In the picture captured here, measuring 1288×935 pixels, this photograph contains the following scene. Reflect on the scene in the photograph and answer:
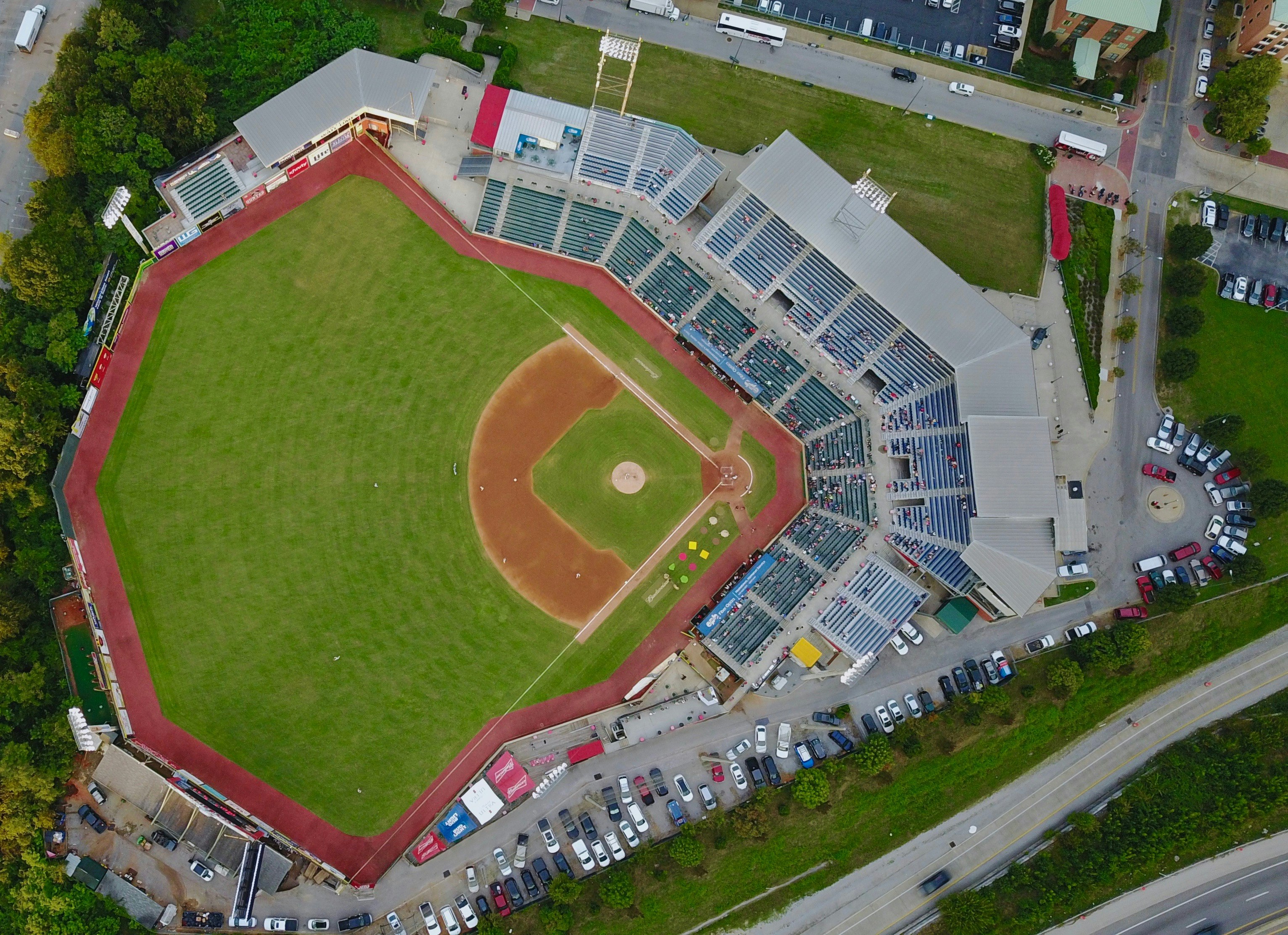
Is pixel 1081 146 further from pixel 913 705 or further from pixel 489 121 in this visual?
pixel 489 121

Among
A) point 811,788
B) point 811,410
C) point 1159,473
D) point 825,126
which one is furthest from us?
point 825,126

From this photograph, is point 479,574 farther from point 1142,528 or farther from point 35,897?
point 1142,528

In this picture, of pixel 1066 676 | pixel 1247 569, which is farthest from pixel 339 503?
pixel 1247 569

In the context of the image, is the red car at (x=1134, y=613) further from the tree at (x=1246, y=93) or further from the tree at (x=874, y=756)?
the tree at (x=1246, y=93)

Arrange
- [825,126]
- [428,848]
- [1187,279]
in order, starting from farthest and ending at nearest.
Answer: [825,126] → [1187,279] → [428,848]

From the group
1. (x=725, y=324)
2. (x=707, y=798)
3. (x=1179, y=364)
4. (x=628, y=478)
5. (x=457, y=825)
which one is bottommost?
(x=707, y=798)

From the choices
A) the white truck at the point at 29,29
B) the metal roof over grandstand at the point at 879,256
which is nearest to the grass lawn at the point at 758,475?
the metal roof over grandstand at the point at 879,256

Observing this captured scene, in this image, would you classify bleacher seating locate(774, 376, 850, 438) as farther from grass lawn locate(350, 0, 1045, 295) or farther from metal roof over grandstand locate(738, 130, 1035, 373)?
grass lawn locate(350, 0, 1045, 295)
